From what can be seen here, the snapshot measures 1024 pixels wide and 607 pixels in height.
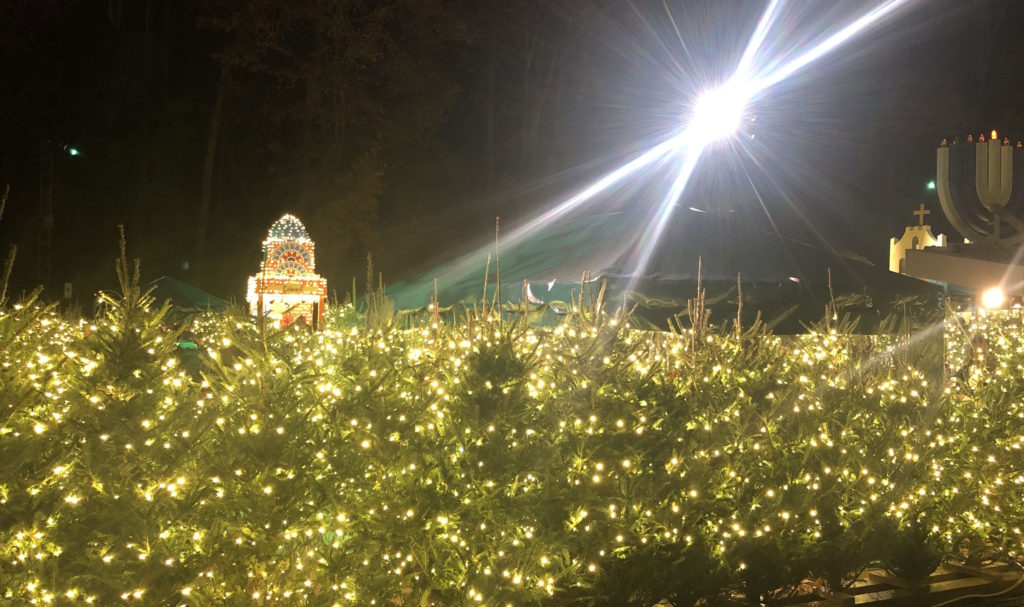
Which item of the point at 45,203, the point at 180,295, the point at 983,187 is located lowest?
the point at 983,187

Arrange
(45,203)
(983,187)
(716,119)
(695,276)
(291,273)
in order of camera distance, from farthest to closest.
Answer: (45,203), (291,273), (716,119), (983,187), (695,276)

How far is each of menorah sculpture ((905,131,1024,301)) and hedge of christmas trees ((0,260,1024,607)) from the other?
146 cm

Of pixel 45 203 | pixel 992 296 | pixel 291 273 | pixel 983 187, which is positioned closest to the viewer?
pixel 992 296

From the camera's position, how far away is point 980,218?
428 inches

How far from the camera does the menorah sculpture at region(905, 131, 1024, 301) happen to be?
7.83m

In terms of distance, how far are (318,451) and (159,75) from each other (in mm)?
23569

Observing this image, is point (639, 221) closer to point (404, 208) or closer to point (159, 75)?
point (404, 208)

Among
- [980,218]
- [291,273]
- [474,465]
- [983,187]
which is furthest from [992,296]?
[291,273]

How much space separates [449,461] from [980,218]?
28.8 ft

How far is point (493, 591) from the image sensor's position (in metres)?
4.69

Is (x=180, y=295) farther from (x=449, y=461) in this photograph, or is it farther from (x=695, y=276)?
(x=449, y=461)

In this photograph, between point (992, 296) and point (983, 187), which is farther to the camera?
point (983, 187)

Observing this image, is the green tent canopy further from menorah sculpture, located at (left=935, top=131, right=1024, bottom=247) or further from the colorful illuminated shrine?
the colorful illuminated shrine

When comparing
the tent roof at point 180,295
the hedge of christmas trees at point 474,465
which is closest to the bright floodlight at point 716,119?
the hedge of christmas trees at point 474,465
